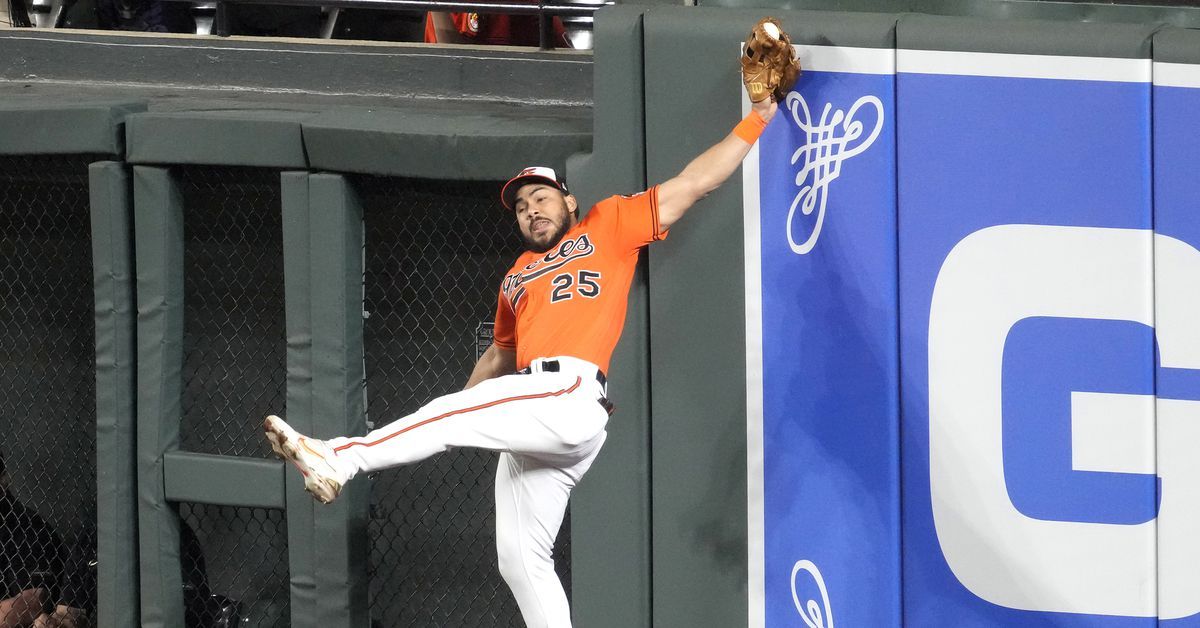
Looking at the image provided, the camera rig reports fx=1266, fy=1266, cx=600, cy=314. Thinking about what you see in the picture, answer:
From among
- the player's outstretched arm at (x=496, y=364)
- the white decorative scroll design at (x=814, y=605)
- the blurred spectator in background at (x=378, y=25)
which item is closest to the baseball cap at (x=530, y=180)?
the player's outstretched arm at (x=496, y=364)

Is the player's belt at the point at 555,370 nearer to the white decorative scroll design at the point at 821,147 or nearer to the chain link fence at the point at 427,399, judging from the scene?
the white decorative scroll design at the point at 821,147

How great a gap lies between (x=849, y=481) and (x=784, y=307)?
0.55 meters

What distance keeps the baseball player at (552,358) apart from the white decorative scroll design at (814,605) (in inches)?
29.0

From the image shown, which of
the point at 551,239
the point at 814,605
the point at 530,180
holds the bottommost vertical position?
the point at 814,605

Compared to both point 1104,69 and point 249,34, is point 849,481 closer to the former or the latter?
point 1104,69

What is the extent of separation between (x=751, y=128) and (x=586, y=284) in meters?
0.62

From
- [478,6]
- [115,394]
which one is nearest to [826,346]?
[478,6]

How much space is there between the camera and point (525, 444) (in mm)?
3221

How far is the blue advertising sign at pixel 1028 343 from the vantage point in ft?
11.6

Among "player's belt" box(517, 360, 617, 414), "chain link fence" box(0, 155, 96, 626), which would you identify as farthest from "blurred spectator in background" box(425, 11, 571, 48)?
"player's belt" box(517, 360, 617, 414)

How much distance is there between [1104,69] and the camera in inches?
138

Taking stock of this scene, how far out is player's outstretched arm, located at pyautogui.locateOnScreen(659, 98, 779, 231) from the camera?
3432 mm

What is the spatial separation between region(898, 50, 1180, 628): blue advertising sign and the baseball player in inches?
22.5

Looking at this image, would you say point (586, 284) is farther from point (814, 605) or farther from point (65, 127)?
point (65, 127)
